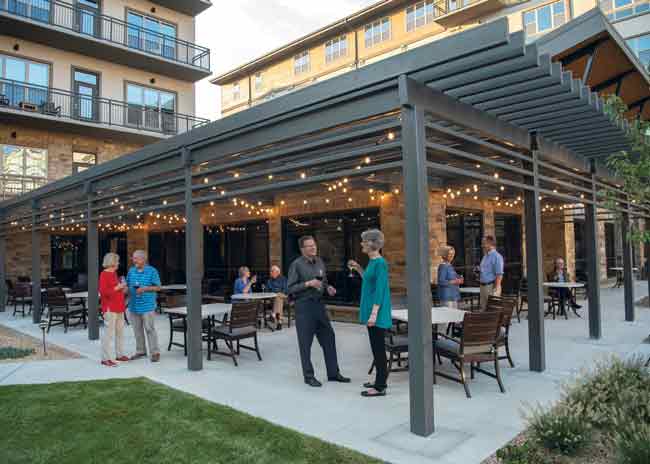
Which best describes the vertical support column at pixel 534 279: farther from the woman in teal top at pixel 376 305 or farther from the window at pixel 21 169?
the window at pixel 21 169

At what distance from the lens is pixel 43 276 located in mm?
17094

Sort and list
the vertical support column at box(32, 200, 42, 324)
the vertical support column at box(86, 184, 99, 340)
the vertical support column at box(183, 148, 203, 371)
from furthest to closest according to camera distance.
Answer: the vertical support column at box(32, 200, 42, 324)
the vertical support column at box(86, 184, 99, 340)
the vertical support column at box(183, 148, 203, 371)

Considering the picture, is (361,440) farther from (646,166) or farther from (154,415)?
(646,166)

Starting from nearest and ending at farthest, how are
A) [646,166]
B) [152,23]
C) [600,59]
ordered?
[646,166] → [600,59] → [152,23]

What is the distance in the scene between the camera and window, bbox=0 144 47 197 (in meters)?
16.1

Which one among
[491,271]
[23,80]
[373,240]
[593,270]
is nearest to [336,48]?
[23,80]

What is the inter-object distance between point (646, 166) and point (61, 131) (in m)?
18.6

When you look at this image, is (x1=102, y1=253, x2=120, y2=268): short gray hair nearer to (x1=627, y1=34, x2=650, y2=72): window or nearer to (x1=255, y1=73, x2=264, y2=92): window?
(x1=627, y1=34, x2=650, y2=72): window

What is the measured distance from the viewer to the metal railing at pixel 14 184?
15.9 m

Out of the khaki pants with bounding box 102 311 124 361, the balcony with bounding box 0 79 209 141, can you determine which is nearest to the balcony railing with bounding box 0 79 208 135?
the balcony with bounding box 0 79 209 141

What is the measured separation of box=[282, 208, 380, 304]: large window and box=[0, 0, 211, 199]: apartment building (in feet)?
34.1

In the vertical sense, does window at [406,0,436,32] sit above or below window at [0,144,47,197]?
above

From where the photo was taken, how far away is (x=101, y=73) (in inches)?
741

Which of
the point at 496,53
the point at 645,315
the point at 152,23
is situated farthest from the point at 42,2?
the point at 645,315
